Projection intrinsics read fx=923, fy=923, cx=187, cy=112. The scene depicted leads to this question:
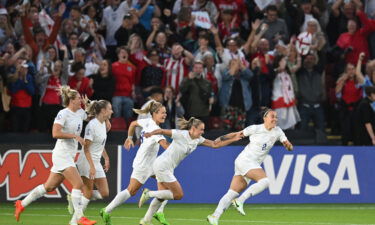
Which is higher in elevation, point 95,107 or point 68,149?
Result: point 95,107

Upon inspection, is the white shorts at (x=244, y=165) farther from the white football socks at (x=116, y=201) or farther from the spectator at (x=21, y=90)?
the spectator at (x=21, y=90)

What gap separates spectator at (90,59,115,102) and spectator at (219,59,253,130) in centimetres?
263

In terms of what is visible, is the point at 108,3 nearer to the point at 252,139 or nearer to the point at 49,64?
the point at 49,64

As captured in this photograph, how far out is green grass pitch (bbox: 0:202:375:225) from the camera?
15266 mm

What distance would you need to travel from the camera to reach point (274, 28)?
21703 millimetres

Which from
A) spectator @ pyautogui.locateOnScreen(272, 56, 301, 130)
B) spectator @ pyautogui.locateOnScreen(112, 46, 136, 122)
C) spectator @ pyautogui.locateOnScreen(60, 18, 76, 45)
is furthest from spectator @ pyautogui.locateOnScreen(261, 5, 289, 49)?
spectator @ pyautogui.locateOnScreen(60, 18, 76, 45)

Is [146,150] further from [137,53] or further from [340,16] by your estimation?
[340,16]

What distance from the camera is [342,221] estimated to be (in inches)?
614

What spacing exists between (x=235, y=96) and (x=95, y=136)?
22.6ft

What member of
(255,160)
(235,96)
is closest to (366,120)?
(235,96)

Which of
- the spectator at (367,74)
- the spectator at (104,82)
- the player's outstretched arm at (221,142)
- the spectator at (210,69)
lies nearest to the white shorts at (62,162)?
the player's outstretched arm at (221,142)

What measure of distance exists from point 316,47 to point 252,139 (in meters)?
6.77

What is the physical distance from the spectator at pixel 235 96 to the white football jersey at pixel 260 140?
5.05 metres

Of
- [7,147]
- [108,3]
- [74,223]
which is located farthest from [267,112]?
[108,3]
